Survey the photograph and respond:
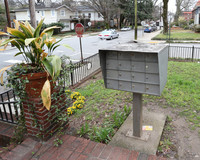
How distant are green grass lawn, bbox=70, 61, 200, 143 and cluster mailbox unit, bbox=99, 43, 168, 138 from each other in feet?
3.41

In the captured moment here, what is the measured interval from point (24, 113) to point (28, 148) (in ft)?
1.92

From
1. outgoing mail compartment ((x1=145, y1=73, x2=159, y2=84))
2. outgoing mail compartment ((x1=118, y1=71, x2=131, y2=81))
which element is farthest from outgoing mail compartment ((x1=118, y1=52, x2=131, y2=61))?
outgoing mail compartment ((x1=145, y1=73, x2=159, y2=84))

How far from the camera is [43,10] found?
3969cm

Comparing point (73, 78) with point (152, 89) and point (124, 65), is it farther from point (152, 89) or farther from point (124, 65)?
point (152, 89)

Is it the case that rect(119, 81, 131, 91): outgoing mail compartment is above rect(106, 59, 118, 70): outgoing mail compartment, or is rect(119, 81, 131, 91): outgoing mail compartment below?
below

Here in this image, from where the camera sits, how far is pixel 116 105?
501 cm

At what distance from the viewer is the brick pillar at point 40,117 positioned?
3.09 m

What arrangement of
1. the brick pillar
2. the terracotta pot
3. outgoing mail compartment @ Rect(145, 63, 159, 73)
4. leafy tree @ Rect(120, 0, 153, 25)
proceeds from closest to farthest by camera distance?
outgoing mail compartment @ Rect(145, 63, 159, 73), the terracotta pot, the brick pillar, leafy tree @ Rect(120, 0, 153, 25)

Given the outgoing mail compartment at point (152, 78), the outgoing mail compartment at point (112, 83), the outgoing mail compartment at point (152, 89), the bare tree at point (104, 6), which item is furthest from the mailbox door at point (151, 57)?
the bare tree at point (104, 6)

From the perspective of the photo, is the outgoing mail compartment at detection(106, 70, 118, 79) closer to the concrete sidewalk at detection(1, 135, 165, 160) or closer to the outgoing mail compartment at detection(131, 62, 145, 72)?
the outgoing mail compartment at detection(131, 62, 145, 72)

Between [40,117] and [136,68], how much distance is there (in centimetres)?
174

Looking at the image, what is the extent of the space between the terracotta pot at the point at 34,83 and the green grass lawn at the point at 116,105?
116 cm

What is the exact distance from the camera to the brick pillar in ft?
10.1

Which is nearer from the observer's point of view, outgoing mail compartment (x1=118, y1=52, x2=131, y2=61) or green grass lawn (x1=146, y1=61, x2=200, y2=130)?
outgoing mail compartment (x1=118, y1=52, x2=131, y2=61)
